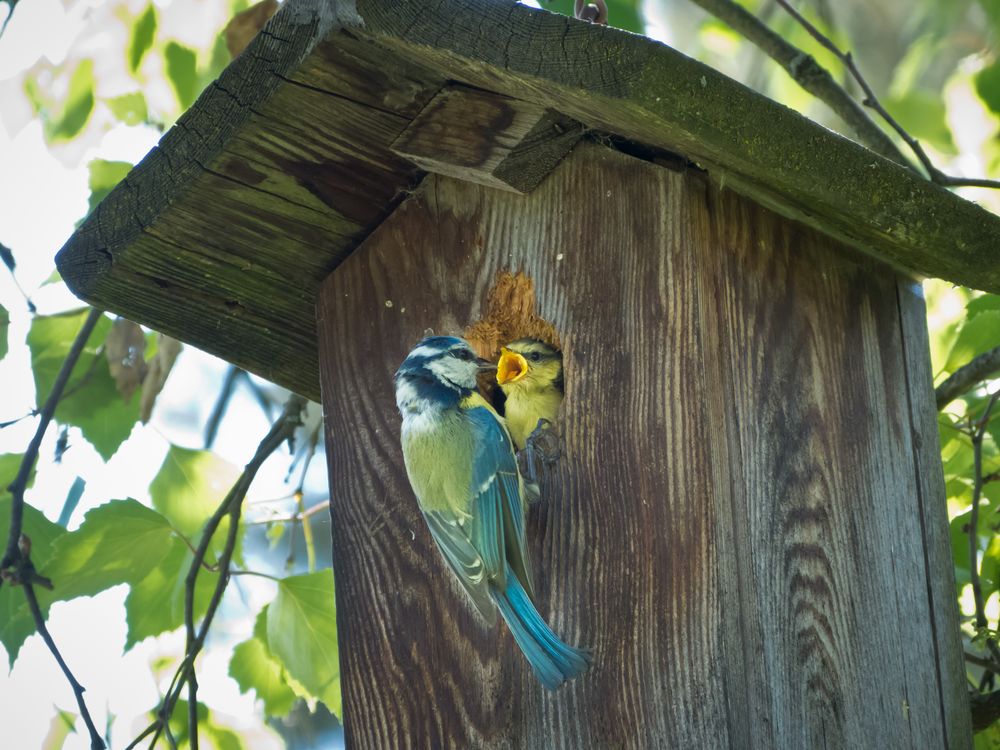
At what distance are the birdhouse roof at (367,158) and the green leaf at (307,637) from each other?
0.60 metres

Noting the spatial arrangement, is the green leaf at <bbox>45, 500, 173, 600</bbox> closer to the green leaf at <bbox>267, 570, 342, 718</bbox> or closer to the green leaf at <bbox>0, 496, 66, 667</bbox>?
the green leaf at <bbox>0, 496, 66, 667</bbox>

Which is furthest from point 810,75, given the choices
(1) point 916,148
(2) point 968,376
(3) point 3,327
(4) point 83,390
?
(3) point 3,327

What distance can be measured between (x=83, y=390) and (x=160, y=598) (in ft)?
1.74

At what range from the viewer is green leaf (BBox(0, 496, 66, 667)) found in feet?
8.68

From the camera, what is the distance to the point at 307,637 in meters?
2.79

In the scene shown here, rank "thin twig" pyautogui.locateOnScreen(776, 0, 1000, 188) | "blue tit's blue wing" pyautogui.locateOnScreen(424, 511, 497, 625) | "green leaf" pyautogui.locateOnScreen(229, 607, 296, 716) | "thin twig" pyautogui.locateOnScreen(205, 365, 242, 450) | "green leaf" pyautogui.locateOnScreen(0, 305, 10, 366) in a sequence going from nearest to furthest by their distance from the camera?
"blue tit's blue wing" pyautogui.locateOnScreen(424, 511, 497, 625)
"thin twig" pyautogui.locateOnScreen(776, 0, 1000, 188)
"green leaf" pyautogui.locateOnScreen(0, 305, 10, 366)
"green leaf" pyautogui.locateOnScreen(229, 607, 296, 716)
"thin twig" pyautogui.locateOnScreen(205, 365, 242, 450)

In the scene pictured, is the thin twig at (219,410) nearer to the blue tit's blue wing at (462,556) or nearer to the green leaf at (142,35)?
the green leaf at (142,35)

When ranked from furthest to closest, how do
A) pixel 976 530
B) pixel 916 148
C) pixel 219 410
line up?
1. pixel 219 410
2. pixel 916 148
3. pixel 976 530

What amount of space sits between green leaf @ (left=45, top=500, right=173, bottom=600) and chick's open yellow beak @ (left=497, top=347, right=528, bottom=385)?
0.88m

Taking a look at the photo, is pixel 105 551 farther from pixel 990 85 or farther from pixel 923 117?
pixel 923 117

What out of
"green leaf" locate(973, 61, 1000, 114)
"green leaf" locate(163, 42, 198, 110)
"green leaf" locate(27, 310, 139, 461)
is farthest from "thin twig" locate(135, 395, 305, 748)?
"green leaf" locate(973, 61, 1000, 114)

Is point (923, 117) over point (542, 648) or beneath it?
over

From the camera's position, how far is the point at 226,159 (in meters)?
2.29

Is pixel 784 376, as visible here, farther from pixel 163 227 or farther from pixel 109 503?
pixel 109 503
